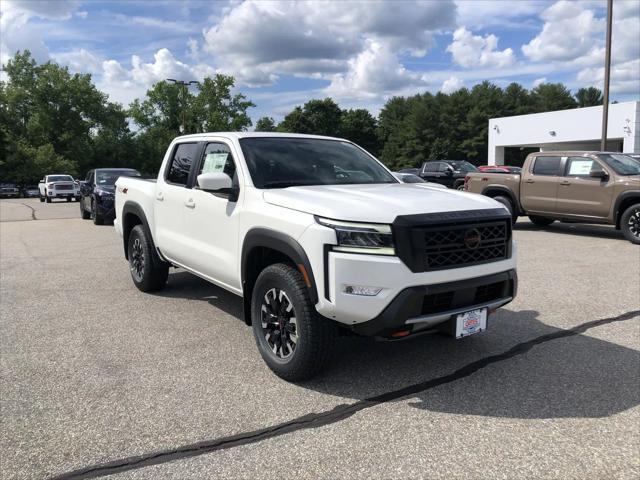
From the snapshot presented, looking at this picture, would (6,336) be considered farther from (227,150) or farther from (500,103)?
(500,103)

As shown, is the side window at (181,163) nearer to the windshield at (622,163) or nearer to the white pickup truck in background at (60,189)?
the windshield at (622,163)

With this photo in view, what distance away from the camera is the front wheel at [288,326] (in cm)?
365

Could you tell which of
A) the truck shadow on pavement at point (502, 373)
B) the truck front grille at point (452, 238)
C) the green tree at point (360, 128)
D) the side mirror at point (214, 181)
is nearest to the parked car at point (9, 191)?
the truck shadow on pavement at point (502, 373)

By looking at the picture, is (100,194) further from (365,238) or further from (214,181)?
(365,238)

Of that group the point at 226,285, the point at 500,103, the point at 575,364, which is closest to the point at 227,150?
the point at 226,285

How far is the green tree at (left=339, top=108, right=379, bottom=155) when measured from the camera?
307 feet

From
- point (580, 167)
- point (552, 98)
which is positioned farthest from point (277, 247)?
point (552, 98)

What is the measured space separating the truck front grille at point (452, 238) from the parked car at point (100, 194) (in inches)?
486

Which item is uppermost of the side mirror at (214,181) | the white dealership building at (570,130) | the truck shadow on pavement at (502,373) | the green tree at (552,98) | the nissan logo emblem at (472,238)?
the green tree at (552,98)

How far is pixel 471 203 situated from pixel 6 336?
4314 millimetres

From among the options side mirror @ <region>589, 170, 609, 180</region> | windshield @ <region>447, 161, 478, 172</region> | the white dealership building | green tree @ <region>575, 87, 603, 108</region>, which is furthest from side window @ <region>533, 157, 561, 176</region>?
green tree @ <region>575, 87, 603, 108</region>

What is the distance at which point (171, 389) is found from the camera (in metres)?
3.82

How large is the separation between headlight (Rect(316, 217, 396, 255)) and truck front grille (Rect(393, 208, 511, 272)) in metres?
0.06

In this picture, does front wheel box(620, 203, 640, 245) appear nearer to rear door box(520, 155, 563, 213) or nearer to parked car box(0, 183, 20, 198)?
rear door box(520, 155, 563, 213)
